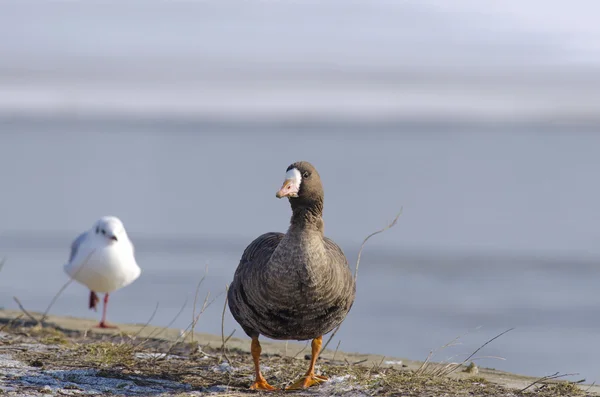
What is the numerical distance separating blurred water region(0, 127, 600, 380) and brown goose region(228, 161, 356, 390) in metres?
4.14

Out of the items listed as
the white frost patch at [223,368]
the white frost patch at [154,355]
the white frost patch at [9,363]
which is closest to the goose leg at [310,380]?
the white frost patch at [223,368]

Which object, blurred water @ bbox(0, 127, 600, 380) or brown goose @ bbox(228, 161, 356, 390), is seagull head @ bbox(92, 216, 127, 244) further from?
brown goose @ bbox(228, 161, 356, 390)

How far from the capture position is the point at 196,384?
607cm

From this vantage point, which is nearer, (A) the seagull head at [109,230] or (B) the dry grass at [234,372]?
(B) the dry grass at [234,372]

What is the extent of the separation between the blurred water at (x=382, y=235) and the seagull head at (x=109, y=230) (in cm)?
137

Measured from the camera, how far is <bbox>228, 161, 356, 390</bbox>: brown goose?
574cm

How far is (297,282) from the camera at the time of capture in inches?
225

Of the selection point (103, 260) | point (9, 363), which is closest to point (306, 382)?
point (9, 363)

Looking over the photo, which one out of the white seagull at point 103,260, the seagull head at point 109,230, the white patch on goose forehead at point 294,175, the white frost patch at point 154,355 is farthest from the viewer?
the seagull head at point 109,230

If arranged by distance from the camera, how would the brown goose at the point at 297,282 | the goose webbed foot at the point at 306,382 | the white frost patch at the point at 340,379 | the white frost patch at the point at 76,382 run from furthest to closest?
the white frost patch at the point at 340,379 → the goose webbed foot at the point at 306,382 → the brown goose at the point at 297,282 → the white frost patch at the point at 76,382

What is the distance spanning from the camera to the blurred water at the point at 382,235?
11.6m

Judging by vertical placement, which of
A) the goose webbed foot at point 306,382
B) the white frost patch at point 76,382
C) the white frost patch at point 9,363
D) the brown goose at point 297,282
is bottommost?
the white frost patch at point 76,382

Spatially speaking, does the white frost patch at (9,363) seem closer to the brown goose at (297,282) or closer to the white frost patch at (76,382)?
the white frost patch at (76,382)

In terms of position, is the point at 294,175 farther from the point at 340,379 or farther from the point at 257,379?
the point at 340,379
